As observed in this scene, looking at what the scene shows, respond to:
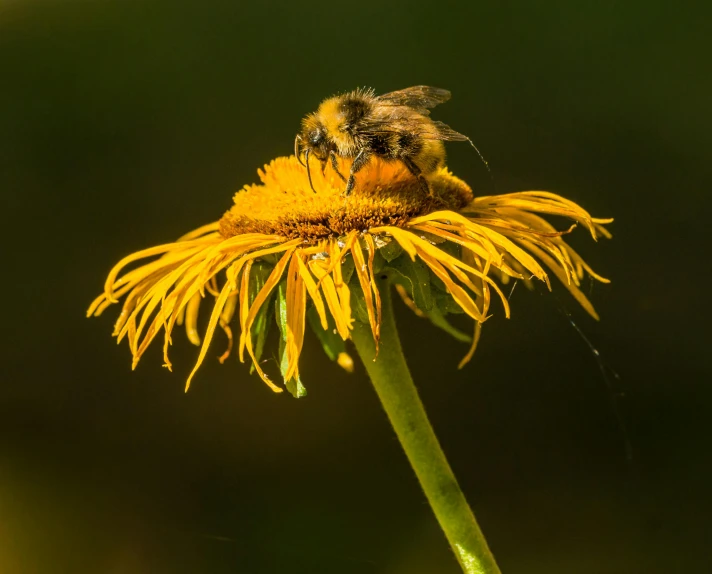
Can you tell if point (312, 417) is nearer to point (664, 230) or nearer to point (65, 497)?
point (65, 497)

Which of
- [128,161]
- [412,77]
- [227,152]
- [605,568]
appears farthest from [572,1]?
[605,568]

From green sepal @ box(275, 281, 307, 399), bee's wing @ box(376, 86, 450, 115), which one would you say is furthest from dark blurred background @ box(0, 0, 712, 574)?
green sepal @ box(275, 281, 307, 399)

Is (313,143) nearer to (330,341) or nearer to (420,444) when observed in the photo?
(330,341)

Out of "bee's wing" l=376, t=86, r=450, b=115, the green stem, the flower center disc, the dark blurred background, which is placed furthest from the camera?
the dark blurred background

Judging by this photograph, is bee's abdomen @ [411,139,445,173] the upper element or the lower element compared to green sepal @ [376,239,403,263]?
upper

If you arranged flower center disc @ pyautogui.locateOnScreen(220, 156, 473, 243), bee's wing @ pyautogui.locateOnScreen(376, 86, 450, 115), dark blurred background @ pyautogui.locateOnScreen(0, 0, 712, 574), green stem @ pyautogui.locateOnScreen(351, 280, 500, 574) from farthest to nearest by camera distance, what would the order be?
dark blurred background @ pyautogui.locateOnScreen(0, 0, 712, 574) < bee's wing @ pyautogui.locateOnScreen(376, 86, 450, 115) < flower center disc @ pyautogui.locateOnScreen(220, 156, 473, 243) < green stem @ pyautogui.locateOnScreen(351, 280, 500, 574)

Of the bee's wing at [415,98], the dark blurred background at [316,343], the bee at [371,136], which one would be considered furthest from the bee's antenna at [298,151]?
the dark blurred background at [316,343]

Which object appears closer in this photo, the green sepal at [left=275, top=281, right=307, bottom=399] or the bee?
the green sepal at [left=275, top=281, right=307, bottom=399]

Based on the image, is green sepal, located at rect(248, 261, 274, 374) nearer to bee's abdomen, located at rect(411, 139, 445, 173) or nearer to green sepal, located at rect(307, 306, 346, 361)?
green sepal, located at rect(307, 306, 346, 361)
